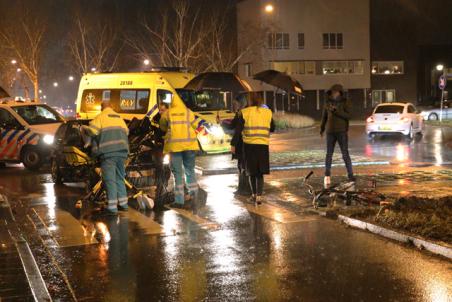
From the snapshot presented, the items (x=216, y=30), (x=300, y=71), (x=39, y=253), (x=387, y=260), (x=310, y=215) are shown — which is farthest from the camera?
(x=300, y=71)

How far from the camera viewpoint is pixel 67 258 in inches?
299

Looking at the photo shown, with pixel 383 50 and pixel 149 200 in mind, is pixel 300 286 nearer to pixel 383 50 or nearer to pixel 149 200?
pixel 149 200

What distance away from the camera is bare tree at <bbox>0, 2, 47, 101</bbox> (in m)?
46.1

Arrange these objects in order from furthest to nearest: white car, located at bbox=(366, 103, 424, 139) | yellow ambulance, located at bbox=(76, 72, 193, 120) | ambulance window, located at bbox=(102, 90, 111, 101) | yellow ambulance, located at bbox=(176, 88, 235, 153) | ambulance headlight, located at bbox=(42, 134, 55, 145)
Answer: white car, located at bbox=(366, 103, 424, 139), ambulance window, located at bbox=(102, 90, 111, 101), yellow ambulance, located at bbox=(76, 72, 193, 120), yellow ambulance, located at bbox=(176, 88, 235, 153), ambulance headlight, located at bbox=(42, 134, 55, 145)

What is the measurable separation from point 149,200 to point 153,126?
1.70m

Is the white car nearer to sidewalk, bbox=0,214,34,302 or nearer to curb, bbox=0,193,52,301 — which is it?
curb, bbox=0,193,52,301

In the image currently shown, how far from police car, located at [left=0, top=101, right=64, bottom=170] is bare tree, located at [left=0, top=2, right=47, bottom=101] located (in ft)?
91.9

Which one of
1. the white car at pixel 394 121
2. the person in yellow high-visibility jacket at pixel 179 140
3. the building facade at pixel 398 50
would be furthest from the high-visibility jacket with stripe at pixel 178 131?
the building facade at pixel 398 50

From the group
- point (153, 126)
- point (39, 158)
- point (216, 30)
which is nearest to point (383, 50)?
point (216, 30)

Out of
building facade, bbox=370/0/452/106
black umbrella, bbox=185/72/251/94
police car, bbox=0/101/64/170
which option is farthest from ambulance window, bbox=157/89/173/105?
building facade, bbox=370/0/452/106

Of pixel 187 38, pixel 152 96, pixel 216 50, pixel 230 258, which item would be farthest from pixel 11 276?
pixel 216 50

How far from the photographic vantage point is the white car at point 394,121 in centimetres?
2469

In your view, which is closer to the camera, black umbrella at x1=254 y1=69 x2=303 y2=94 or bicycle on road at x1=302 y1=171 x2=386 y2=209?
bicycle on road at x1=302 y1=171 x2=386 y2=209

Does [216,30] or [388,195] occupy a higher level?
[216,30]
